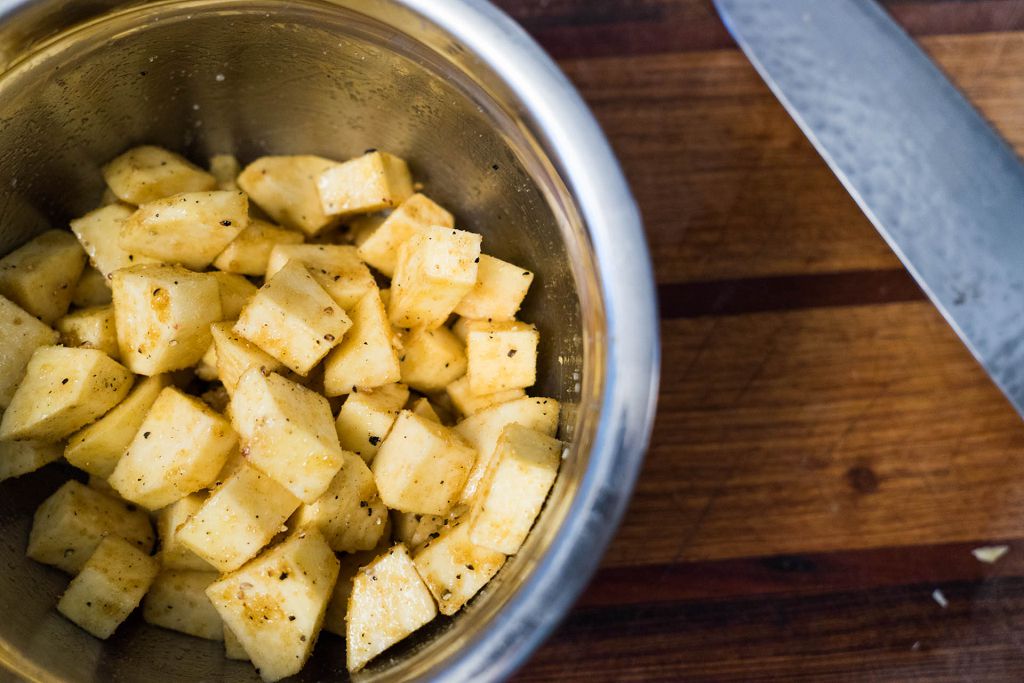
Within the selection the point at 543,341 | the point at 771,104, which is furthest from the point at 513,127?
the point at 771,104

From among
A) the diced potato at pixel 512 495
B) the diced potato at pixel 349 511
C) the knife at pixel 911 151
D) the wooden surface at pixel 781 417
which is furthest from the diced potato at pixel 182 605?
the knife at pixel 911 151

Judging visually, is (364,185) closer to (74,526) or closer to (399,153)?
(399,153)

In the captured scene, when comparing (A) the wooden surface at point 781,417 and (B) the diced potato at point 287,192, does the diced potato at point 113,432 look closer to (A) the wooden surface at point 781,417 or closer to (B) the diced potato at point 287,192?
(B) the diced potato at point 287,192

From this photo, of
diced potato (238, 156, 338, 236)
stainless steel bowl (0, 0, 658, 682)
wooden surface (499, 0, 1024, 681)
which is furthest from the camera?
wooden surface (499, 0, 1024, 681)

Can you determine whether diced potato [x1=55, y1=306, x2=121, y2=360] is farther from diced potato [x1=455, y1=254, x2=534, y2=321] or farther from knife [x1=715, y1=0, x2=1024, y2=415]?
knife [x1=715, y1=0, x2=1024, y2=415]

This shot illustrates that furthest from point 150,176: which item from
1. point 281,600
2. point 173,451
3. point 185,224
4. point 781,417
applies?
point 781,417

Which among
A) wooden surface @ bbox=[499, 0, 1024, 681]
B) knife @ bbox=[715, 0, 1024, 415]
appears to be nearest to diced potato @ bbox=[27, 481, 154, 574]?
wooden surface @ bbox=[499, 0, 1024, 681]
